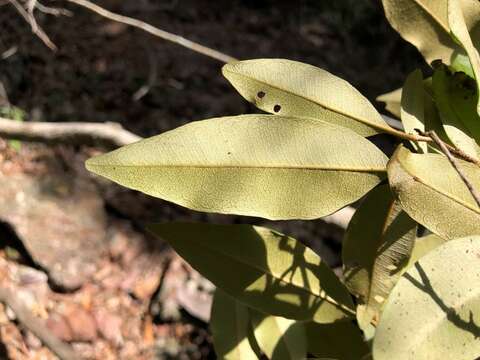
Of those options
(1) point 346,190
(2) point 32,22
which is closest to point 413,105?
(1) point 346,190

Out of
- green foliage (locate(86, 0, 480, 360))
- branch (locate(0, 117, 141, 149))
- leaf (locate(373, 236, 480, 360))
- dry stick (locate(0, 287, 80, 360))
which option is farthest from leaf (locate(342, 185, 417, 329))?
dry stick (locate(0, 287, 80, 360))

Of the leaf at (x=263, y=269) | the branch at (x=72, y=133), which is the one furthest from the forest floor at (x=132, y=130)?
the leaf at (x=263, y=269)

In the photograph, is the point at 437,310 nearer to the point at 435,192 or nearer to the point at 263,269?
the point at 435,192

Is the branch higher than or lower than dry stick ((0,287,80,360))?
higher

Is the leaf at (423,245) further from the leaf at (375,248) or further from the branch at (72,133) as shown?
the branch at (72,133)

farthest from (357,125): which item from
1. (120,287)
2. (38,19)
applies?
(38,19)

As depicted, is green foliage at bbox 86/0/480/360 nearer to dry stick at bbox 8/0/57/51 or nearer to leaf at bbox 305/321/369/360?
leaf at bbox 305/321/369/360
